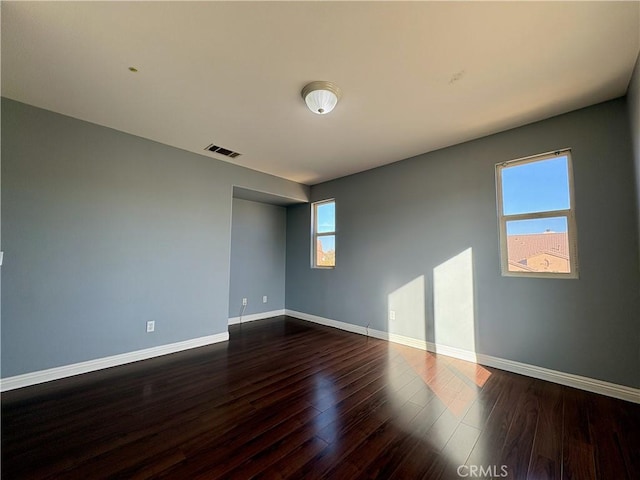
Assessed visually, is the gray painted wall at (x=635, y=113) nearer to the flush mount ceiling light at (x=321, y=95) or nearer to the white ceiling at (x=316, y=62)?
the white ceiling at (x=316, y=62)

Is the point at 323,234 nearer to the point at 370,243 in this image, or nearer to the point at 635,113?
the point at 370,243

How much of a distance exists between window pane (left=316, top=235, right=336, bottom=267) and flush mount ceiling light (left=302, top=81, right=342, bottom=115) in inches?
102

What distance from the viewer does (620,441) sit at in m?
1.62

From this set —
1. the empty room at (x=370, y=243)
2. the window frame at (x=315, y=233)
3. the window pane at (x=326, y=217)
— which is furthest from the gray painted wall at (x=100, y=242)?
the window pane at (x=326, y=217)

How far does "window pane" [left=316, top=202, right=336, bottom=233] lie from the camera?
15.1 feet

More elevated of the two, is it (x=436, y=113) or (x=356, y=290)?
(x=436, y=113)

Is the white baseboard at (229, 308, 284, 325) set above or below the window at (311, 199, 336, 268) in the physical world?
below

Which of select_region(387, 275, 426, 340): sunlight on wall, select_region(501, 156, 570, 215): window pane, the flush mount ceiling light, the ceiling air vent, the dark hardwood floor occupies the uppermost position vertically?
the ceiling air vent

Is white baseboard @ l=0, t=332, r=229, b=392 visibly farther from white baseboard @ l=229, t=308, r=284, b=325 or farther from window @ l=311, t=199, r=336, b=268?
window @ l=311, t=199, r=336, b=268

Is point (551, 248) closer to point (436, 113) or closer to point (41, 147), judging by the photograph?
point (436, 113)

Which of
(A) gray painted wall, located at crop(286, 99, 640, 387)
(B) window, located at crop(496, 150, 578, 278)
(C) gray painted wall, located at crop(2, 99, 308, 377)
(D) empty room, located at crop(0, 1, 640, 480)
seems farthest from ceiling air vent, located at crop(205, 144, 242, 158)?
(B) window, located at crop(496, 150, 578, 278)

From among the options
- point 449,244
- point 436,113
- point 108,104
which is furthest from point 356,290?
point 108,104

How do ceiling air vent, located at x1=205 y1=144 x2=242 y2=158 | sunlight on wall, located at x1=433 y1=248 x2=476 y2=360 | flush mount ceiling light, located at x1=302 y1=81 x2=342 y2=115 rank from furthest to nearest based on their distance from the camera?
ceiling air vent, located at x1=205 y1=144 x2=242 y2=158 → sunlight on wall, located at x1=433 y1=248 x2=476 y2=360 → flush mount ceiling light, located at x1=302 y1=81 x2=342 y2=115

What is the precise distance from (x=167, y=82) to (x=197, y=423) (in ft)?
8.67
